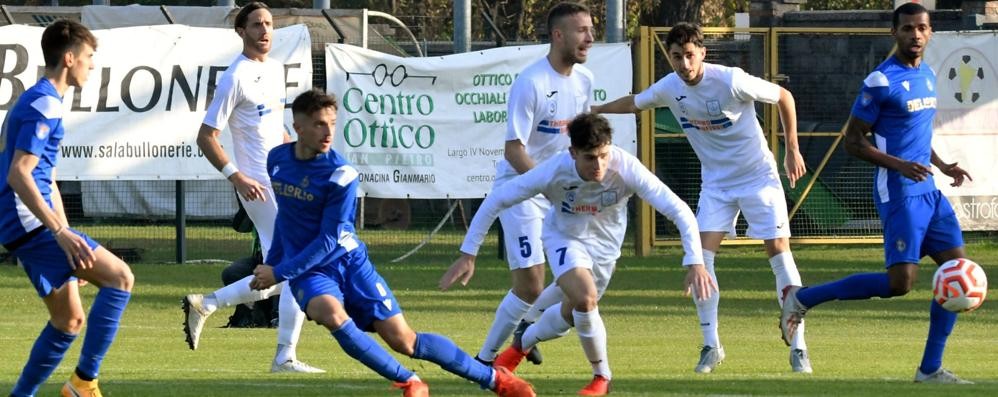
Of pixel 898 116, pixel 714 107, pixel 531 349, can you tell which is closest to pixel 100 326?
pixel 531 349

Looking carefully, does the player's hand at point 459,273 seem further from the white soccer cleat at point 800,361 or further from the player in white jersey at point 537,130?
the white soccer cleat at point 800,361

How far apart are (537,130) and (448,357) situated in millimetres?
2346

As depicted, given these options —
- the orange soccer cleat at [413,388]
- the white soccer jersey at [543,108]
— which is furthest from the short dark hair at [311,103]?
the white soccer jersey at [543,108]

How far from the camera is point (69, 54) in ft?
27.0

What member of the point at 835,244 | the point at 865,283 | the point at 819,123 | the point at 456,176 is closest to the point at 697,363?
the point at 865,283

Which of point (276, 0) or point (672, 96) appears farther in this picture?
point (276, 0)

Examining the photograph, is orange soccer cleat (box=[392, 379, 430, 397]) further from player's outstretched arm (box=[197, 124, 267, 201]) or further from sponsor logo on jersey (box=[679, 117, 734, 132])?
sponsor logo on jersey (box=[679, 117, 734, 132])

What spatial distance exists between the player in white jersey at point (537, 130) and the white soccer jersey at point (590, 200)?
2.96 ft

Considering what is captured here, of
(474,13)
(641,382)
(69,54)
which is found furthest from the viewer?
(474,13)

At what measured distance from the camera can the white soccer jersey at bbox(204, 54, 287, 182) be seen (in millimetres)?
10742

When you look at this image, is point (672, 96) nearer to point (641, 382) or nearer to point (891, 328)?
point (641, 382)

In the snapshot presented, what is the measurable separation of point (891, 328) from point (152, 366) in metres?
6.37

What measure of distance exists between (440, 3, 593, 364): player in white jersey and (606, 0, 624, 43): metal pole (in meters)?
12.7

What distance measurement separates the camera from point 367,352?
27.3ft
